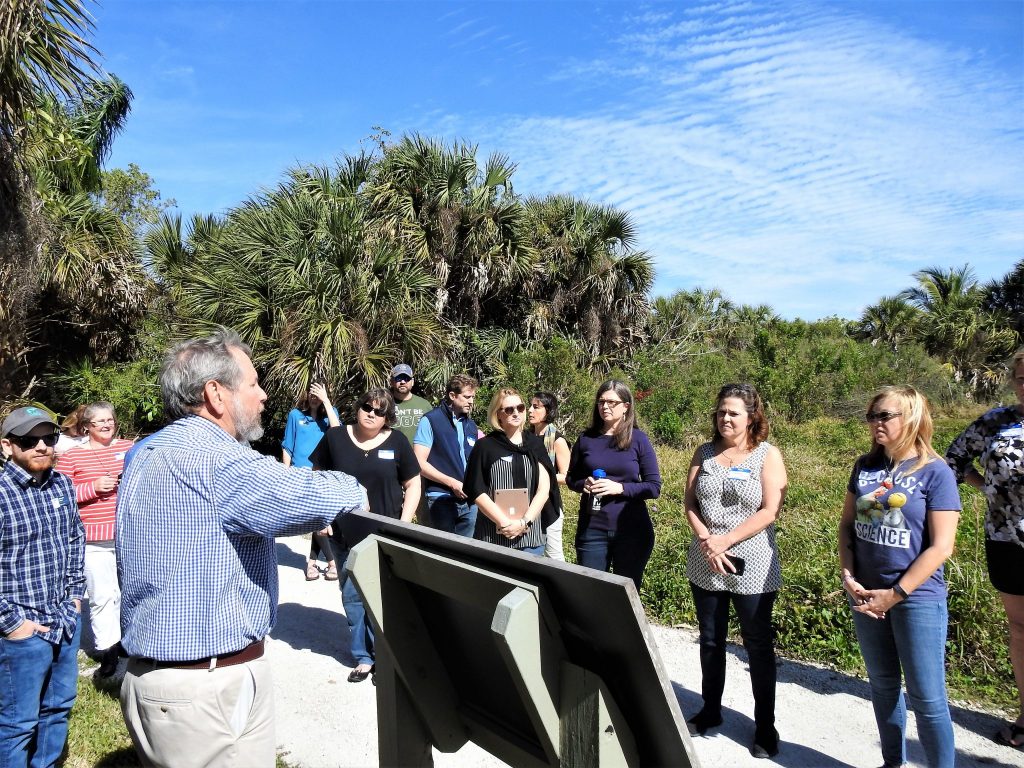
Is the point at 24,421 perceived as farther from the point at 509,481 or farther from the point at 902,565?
the point at 902,565

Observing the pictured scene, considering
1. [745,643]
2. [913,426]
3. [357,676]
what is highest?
[913,426]

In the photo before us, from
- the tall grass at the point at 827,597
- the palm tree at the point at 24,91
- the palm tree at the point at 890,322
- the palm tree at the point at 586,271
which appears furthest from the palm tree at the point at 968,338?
the palm tree at the point at 24,91

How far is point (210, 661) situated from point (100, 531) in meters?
3.07

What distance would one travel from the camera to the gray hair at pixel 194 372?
2.28 metres

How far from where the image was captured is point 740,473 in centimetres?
390

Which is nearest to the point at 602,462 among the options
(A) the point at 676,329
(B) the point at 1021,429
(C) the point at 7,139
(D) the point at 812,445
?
(B) the point at 1021,429

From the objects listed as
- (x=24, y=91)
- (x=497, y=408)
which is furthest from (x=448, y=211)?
(x=497, y=408)

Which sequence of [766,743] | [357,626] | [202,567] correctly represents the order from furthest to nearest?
[357,626], [766,743], [202,567]

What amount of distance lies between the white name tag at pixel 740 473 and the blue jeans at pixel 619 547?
0.76 metres

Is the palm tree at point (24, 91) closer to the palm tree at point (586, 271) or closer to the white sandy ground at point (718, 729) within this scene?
the white sandy ground at point (718, 729)

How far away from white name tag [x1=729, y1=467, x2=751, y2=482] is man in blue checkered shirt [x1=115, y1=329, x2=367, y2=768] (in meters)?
2.36

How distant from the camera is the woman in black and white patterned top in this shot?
12.3ft

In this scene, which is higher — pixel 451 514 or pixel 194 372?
pixel 194 372

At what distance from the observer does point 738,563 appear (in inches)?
149
